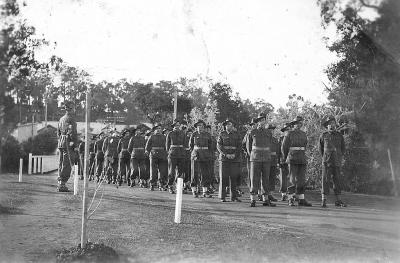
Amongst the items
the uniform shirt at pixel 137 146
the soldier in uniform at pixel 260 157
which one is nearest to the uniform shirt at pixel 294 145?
the soldier in uniform at pixel 260 157

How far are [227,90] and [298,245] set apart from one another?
24.1 meters

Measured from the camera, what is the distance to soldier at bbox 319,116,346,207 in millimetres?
11406

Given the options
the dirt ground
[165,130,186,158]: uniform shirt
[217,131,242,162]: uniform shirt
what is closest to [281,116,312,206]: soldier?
the dirt ground

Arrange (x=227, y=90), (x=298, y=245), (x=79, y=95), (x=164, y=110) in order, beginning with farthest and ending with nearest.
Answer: (x=164, y=110), (x=227, y=90), (x=79, y=95), (x=298, y=245)

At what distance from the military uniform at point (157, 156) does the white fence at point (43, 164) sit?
32.7ft

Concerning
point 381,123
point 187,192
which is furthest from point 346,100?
point 187,192

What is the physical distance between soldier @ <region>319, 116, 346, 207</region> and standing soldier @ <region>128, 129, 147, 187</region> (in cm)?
740

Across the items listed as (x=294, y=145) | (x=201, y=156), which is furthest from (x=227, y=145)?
(x=294, y=145)

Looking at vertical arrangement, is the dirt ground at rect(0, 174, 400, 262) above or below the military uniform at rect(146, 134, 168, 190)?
below

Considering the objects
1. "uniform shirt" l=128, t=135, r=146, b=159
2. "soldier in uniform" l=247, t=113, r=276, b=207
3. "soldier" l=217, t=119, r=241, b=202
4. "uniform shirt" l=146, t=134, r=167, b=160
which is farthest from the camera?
"uniform shirt" l=128, t=135, r=146, b=159

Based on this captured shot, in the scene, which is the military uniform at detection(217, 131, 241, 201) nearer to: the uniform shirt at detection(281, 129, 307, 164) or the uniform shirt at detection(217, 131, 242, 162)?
the uniform shirt at detection(217, 131, 242, 162)

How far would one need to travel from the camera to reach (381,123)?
1617 cm

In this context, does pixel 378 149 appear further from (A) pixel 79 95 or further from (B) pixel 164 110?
(B) pixel 164 110

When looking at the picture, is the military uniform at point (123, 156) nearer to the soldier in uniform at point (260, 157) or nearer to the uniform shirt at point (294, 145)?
the soldier in uniform at point (260, 157)
